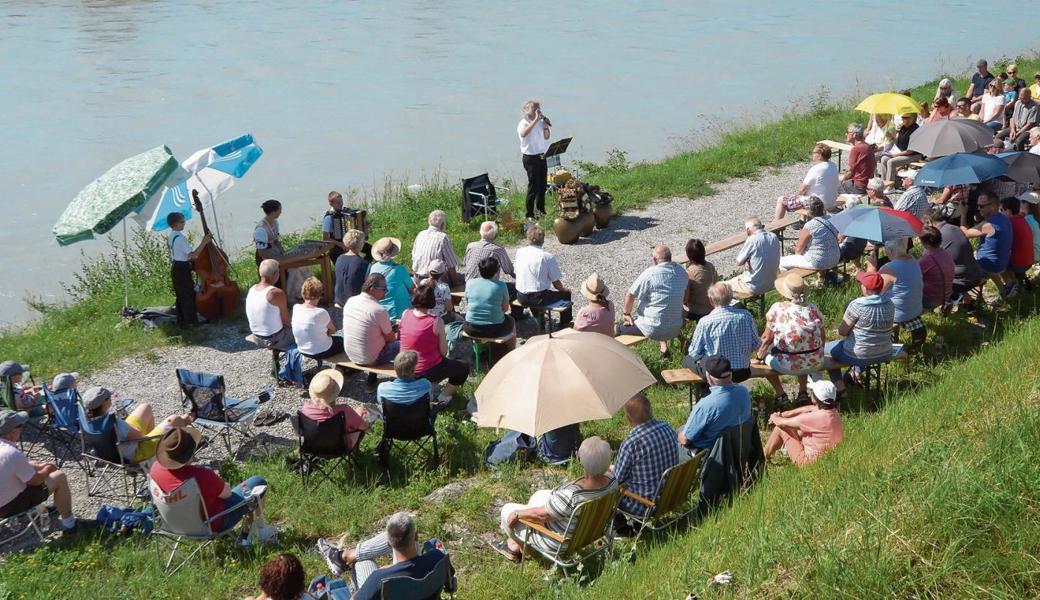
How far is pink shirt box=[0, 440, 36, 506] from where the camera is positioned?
6906 millimetres

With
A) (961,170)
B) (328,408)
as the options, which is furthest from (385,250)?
(961,170)

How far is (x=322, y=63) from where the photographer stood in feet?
A: 107

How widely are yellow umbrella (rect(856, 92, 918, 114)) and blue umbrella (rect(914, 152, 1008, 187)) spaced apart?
3.47 metres

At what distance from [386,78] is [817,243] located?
2204 cm

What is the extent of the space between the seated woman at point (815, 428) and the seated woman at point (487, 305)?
10.4 ft

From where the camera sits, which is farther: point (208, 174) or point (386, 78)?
point (386, 78)

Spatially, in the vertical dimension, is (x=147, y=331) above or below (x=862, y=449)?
below

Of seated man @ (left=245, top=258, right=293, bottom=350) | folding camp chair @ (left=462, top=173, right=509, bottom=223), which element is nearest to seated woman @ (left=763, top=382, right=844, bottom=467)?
seated man @ (left=245, top=258, right=293, bottom=350)

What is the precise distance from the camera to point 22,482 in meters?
7.00

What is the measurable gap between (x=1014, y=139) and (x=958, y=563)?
12948 millimetres

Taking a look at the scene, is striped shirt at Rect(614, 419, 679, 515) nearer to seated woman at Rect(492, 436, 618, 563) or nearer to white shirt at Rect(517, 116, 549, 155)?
seated woman at Rect(492, 436, 618, 563)

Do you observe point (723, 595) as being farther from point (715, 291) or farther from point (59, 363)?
point (59, 363)

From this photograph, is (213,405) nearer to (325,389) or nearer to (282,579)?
(325,389)

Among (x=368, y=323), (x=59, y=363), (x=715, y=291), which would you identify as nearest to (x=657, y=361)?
(x=715, y=291)
